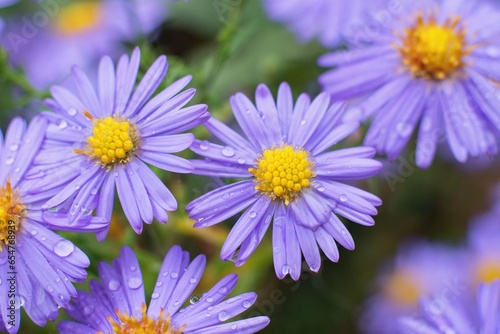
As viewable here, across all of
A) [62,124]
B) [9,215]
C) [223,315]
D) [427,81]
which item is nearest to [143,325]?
[223,315]

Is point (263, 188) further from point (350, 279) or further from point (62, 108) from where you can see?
point (350, 279)

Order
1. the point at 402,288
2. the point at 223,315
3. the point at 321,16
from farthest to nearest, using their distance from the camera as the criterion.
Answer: the point at 402,288, the point at 321,16, the point at 223,315

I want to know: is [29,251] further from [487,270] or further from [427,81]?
[487,270]

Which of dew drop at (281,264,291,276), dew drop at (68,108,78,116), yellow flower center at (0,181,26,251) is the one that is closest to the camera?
dew drop at (281,264,291,276)

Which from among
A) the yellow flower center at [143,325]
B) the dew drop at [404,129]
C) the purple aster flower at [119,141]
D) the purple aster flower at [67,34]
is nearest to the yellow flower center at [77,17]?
the purple aster flower at [67,34]

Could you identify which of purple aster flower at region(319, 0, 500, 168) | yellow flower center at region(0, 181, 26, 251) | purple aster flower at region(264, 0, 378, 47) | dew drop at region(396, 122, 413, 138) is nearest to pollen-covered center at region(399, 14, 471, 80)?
purple aster flower at region(319, 0, 500, 168)

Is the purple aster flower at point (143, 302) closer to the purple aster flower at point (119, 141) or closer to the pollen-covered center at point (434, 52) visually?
the purple aster flower at point (119, 141)

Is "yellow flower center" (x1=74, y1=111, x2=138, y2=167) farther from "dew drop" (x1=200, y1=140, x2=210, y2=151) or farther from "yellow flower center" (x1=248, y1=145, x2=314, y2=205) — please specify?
"yellow flower center" (x1=248, y1=145, x2=314, y2=205)
